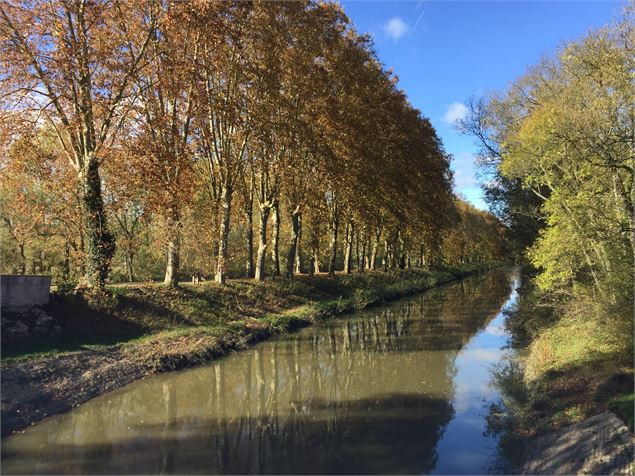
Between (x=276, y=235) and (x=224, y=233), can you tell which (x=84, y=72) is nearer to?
(x=224, y=233)

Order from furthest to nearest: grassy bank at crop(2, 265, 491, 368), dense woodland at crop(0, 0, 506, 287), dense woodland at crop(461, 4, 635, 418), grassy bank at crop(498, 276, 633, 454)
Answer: dense woodland at crop(0, 0, 506, 287)
grassy bank at crop(2, 265, 491, 368)
dense woodland at crop(461, 4, 635, 418)
grassy bank at crop(498, 276, 633, 454)

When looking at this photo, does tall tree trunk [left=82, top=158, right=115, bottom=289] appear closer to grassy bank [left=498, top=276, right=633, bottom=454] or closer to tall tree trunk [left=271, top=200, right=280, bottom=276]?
tall tree trunk [left=271, top=200, right=280, bottom=276]

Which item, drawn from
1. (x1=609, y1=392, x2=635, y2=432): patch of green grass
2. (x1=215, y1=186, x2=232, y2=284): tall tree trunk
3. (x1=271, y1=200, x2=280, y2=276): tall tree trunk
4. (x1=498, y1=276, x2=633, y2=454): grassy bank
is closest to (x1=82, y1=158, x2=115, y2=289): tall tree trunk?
(x1=215, y1=186, x2=232, y2=284): tall tree trunk

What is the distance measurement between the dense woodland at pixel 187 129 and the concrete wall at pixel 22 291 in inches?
87.7

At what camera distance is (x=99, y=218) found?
60.4 ft

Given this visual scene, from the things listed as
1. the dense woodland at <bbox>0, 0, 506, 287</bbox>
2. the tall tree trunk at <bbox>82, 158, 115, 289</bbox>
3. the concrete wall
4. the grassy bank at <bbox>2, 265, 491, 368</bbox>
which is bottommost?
the grassy bank at <bbox>2, 265, 491, 368</bbox>

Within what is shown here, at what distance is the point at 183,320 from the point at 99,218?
16.7 ft

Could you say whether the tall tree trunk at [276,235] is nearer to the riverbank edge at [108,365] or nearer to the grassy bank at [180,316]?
the grassy bank at [180,316]

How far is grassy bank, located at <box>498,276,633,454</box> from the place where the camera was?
31.3 ft

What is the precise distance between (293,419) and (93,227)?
37.0 feet

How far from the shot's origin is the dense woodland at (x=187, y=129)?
17094mm

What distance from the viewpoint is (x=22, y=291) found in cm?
1531

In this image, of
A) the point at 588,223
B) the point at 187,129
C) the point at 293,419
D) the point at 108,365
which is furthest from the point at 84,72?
the point at 588,223

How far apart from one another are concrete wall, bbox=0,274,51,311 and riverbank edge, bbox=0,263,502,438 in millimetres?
2602
